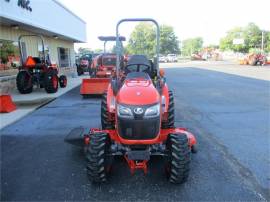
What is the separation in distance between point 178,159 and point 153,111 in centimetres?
64

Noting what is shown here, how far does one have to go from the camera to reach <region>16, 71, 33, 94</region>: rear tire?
11694mm

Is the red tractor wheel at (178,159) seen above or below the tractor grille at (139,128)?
below

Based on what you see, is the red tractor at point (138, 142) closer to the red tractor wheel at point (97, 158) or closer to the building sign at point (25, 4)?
the red tractor wheel at point (97, 158)

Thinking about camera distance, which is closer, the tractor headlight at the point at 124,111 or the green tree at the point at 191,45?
the tractor headlight at the point at 124,111

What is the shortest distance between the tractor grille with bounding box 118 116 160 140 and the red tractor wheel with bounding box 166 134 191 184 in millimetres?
267

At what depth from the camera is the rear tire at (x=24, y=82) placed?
11.7 meters

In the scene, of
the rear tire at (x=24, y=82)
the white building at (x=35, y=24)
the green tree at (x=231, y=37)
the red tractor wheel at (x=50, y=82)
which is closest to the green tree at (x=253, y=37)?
the green tree at (x=231, y=37)

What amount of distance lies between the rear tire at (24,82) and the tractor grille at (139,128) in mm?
8956

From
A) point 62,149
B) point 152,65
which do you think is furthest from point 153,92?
point 62,149

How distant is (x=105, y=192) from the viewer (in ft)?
12.3

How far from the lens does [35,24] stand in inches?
526

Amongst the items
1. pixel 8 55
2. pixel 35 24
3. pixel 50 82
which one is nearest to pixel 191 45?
pixel 35 24

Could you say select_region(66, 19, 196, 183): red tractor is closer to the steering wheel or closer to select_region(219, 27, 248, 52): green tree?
the steering wheel

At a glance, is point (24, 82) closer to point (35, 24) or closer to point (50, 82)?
point (50, 82)
